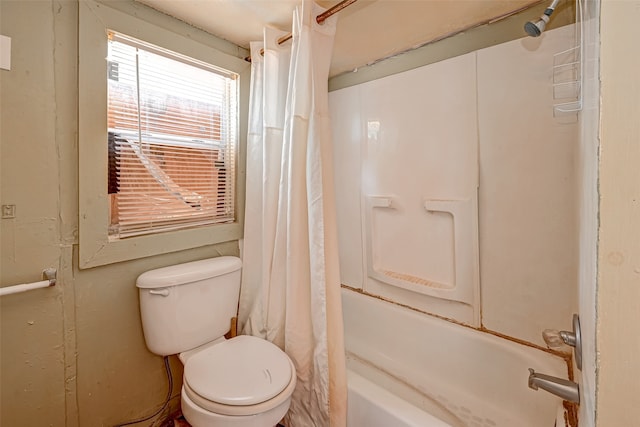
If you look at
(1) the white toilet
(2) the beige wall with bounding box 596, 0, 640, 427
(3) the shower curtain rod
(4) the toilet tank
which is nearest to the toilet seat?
(1) the white toilet

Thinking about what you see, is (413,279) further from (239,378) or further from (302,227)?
(239,378)

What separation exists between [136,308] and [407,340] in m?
1.45

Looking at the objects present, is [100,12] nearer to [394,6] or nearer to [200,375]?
[394,6]

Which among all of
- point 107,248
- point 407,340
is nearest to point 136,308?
point 107,248

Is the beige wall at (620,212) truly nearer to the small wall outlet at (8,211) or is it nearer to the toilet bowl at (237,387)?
the toilet bowl at (237,387)

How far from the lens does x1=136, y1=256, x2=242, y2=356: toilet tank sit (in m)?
1.25

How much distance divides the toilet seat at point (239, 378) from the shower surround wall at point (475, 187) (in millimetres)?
907

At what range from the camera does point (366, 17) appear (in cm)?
135

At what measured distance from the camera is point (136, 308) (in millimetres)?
1322

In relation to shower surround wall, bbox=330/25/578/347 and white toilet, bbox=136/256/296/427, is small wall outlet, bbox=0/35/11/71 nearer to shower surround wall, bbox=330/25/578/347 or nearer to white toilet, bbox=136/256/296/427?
white toilet, bbox=136/256/296/427

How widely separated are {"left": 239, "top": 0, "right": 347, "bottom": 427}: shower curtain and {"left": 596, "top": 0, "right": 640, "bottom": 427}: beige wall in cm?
95

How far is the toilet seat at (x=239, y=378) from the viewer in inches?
38.7

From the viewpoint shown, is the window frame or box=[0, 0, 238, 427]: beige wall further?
the window frame

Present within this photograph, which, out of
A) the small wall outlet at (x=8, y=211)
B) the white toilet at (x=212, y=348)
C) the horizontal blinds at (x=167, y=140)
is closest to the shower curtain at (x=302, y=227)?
the white toilet at (x=212, y=348)
